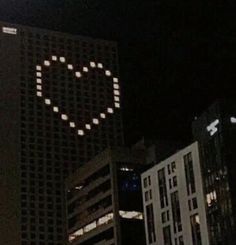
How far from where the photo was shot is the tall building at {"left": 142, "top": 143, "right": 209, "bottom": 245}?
115625 millimetres

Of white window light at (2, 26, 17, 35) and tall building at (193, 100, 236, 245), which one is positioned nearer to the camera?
tall building at (193, 100, 236, 245)

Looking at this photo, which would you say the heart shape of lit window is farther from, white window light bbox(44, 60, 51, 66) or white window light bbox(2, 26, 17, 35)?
white window light bbox(2, 26, 17, 35)

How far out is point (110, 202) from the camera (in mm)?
149625

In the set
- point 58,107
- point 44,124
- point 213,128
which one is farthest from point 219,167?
point 58,107

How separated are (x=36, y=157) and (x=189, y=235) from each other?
70.0m

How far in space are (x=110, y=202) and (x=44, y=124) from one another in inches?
1655

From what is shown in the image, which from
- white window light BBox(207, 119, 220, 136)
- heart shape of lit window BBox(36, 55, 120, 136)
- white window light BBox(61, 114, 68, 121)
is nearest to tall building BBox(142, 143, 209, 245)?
white window light BBox(207, 119, 220, 136)

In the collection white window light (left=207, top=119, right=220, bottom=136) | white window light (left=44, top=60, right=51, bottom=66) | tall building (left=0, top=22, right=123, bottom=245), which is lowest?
white window light (left=207, top=119, right=220, bottom=136)

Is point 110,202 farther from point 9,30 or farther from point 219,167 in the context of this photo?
point 9,30

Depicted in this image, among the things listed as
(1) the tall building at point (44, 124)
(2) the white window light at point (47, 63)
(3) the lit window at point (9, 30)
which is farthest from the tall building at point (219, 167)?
(3) the lit window at point (9, 30)

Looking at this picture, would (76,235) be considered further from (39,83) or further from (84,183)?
(39,83)

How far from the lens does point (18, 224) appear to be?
163375mm

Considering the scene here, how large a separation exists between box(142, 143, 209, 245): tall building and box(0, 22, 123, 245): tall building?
42355 millimetres

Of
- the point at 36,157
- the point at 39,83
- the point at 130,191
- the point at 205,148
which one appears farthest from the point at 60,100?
the point at 205,148
